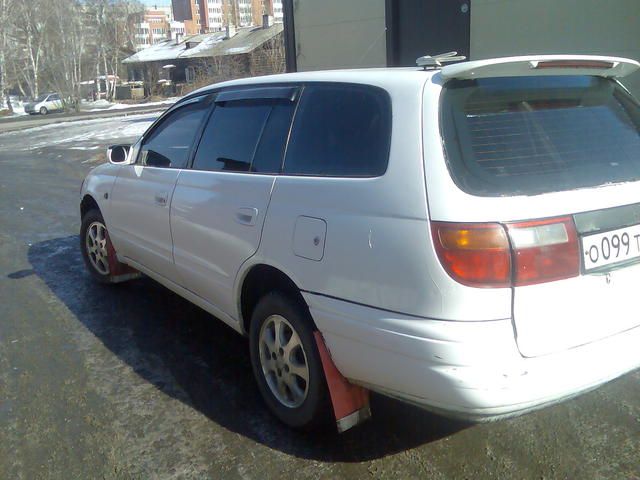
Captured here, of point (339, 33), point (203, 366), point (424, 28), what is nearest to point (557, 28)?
point (424, 28)

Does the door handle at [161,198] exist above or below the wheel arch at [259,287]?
above

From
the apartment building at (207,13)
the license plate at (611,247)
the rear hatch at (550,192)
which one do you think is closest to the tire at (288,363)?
the rear hatch at (550,192)

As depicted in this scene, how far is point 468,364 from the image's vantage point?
224cm

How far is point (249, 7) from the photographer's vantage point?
119312mm

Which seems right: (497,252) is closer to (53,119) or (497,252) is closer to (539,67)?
(539,67)

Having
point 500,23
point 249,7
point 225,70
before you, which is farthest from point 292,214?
point 249,7

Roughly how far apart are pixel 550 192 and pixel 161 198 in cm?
257

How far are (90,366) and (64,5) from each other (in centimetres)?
5058

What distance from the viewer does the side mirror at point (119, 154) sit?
470 centimetres

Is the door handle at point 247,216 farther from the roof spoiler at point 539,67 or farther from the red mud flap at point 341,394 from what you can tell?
the roof spoiler at point 539,67

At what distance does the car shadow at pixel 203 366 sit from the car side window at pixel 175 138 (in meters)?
1.19

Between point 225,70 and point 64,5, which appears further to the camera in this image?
point 64,5

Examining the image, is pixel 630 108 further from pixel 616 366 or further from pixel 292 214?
pixel 292 214

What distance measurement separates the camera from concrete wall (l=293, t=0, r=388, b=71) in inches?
402
